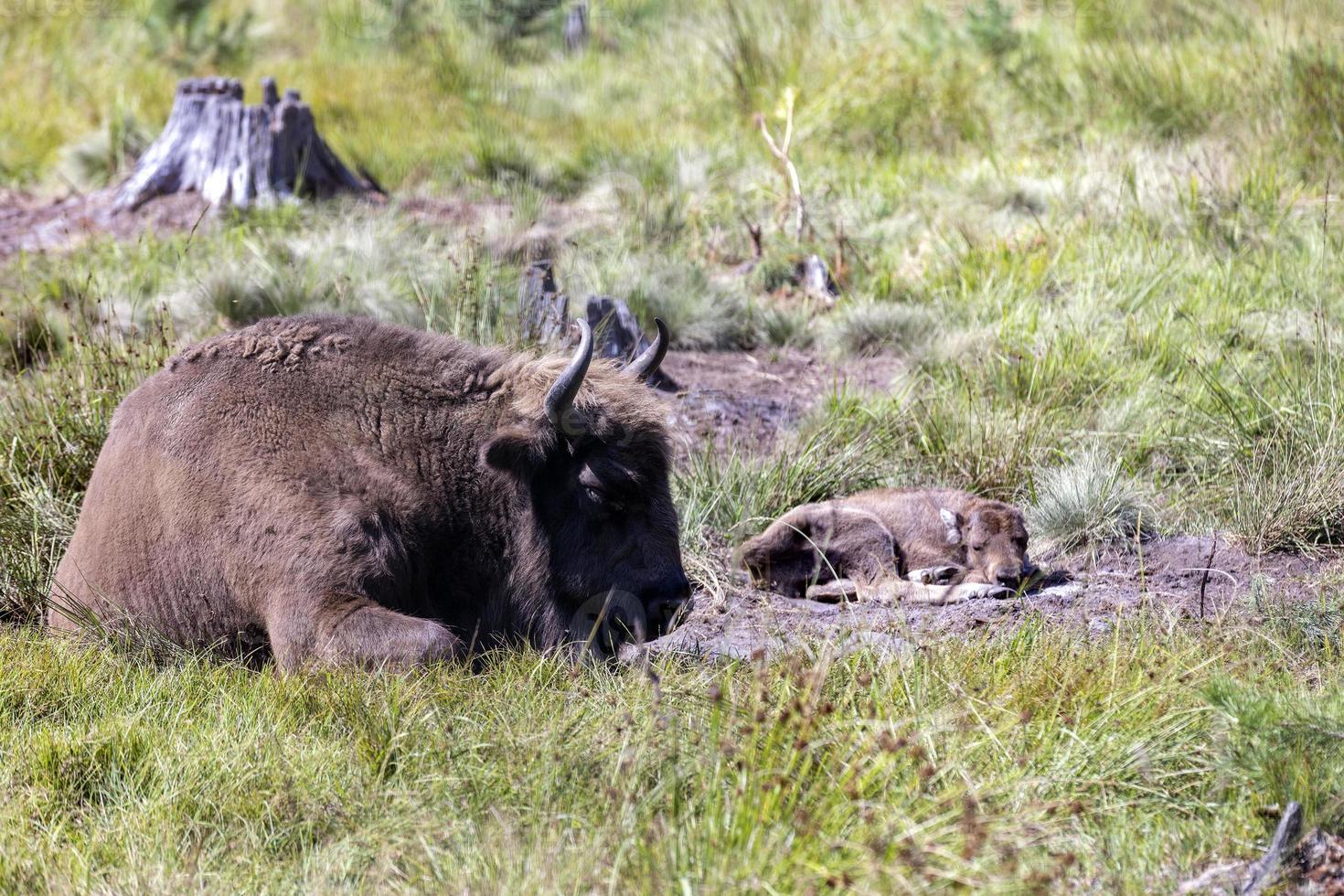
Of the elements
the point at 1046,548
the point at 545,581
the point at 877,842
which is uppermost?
the point at 877,842

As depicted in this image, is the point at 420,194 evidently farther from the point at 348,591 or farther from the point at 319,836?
the point at 319,836

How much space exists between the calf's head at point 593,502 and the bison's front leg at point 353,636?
2.23 feet

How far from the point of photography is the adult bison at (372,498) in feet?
16.9

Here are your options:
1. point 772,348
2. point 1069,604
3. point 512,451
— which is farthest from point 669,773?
point 772,348

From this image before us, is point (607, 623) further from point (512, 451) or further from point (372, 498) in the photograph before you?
point (372, 498)

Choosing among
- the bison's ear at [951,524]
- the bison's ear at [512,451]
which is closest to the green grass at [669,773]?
the bison's ear at [512,451]

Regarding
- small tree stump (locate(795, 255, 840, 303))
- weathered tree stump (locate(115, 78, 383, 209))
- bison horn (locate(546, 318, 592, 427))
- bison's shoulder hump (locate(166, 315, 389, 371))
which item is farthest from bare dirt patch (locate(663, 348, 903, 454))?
weathered tree stump (locate(115, 78, 383, 209))

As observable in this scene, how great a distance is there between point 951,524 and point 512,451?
107 inches

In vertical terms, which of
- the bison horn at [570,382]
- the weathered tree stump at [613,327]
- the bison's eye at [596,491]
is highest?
the bison horn at [570,382]

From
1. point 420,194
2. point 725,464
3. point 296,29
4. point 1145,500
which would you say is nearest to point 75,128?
point 420,194

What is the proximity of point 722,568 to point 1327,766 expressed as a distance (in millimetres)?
3441

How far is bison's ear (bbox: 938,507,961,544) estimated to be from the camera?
713 centimetres

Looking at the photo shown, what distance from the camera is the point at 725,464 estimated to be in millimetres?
7699

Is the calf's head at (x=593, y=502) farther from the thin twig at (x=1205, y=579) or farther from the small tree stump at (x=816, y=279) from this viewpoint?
the small tree stump at (x=816, y=279)
